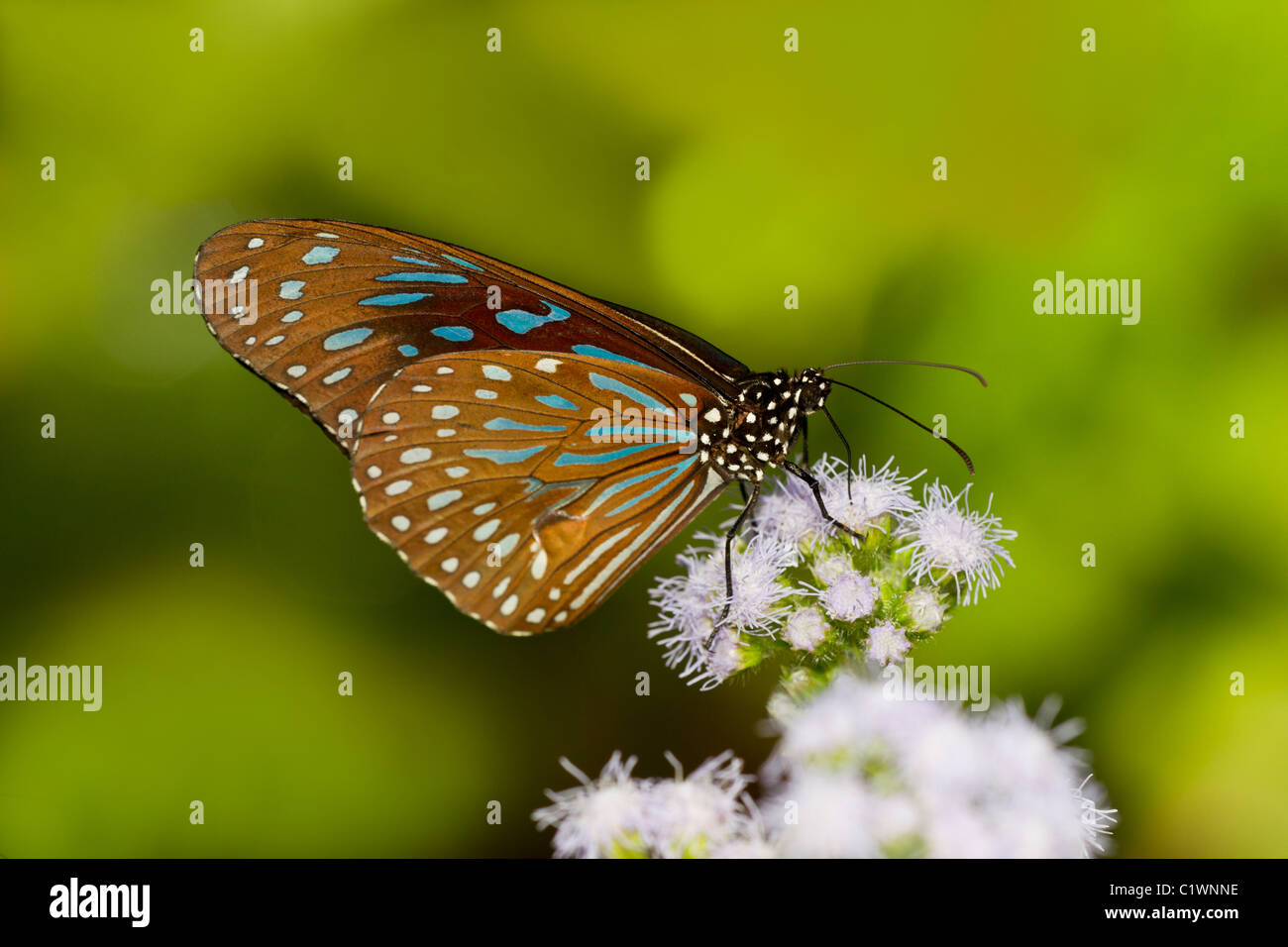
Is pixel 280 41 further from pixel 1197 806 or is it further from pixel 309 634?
pixel 1197 806

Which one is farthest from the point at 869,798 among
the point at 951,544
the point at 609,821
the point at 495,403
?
the point at 495,403

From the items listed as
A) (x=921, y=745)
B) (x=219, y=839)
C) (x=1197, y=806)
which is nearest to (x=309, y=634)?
(x=219, y=839)

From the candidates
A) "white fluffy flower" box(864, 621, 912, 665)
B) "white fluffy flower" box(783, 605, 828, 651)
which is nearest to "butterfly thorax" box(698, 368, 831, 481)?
"white fluffy flower" box(783, 605, 828, 651)

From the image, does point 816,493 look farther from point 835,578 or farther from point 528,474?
point 528,474

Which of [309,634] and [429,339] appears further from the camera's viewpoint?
[309,634]

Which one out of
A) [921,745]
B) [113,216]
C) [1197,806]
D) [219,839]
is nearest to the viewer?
[921,745]

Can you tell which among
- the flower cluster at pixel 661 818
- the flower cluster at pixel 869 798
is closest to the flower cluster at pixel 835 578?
the flower cluster at pixel 869 798
